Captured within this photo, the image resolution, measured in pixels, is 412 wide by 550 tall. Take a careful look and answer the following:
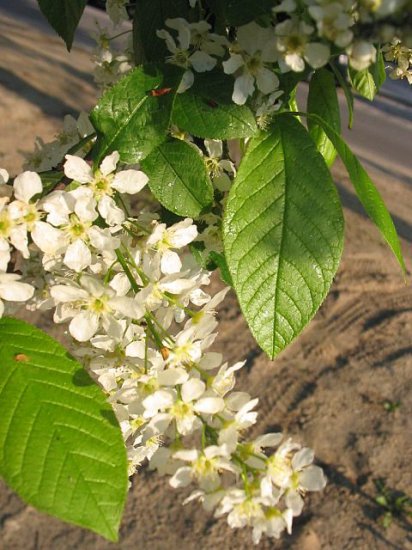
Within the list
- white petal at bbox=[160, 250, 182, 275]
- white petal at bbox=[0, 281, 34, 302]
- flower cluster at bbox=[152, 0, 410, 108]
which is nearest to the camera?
flower cluster at bbox=[152, 0, 410, 108]

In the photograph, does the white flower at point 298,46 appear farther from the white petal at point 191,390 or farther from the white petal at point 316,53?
the white petal at point 191,390

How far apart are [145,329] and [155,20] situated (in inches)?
17.4

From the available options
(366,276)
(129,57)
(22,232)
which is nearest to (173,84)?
(22,232)

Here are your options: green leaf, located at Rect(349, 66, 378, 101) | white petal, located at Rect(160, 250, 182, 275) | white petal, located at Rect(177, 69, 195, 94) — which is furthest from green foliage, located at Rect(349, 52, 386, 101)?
white petal, located at Rect(160, 250, 182, 275)

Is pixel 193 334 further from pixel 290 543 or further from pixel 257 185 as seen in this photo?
pixel 290 543

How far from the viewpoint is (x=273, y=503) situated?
0.85 m

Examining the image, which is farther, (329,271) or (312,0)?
(329,271)

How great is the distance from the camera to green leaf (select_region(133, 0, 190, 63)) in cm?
101

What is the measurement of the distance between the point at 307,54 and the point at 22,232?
367 millimetres

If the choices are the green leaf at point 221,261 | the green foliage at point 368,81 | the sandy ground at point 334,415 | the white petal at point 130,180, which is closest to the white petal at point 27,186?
the white petal at point 130,180

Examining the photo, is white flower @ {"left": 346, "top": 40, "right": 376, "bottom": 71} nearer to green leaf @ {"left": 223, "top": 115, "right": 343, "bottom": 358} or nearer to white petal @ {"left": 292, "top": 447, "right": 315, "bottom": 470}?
green leaf @ {"left": 223, "top": 115, "right": 343, "bottom": 358}

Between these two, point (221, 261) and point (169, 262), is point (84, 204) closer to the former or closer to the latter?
point (169, 262)

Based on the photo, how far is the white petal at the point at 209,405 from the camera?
829 mm

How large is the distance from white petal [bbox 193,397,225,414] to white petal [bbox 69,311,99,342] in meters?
0.16
